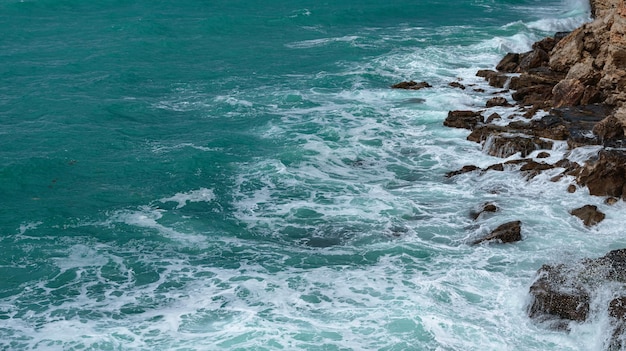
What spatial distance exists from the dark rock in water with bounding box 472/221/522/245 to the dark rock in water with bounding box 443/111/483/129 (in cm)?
935

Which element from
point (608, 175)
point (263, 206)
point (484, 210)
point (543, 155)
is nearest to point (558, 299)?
point (484, 210)

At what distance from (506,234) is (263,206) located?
7.58 meters

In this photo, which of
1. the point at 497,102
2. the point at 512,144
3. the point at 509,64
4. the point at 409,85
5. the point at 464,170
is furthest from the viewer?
the point at 509,64

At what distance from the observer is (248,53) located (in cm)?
4344

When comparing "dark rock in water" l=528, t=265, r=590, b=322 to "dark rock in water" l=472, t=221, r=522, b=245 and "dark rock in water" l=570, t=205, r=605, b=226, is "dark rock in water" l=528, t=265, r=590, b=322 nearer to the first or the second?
"dark rock in water" l=472, t=221, r=522, b=245

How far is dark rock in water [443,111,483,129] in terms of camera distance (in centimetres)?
2992

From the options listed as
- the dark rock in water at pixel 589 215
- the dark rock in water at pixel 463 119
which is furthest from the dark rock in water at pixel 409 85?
the dark rock in water at pixel 589 215

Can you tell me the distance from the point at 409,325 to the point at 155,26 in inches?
1434

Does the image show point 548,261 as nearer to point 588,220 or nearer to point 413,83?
point 588,220

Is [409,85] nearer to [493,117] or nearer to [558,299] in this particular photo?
[493,117]

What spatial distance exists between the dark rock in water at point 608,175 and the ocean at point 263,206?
0.38 m

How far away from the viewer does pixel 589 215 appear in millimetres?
21484

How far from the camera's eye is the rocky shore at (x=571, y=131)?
16.7m

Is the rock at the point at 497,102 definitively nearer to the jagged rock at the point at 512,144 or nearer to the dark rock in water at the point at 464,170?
the jagged rock at the point at 512,144
